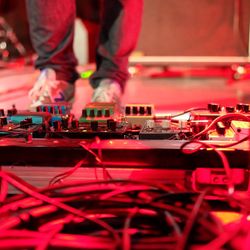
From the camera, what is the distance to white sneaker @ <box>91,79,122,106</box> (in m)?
1.23

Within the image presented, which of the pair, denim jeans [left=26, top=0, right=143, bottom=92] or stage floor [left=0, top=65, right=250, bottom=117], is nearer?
denim jeans [left=26, top=0, right=143, bottom=92]

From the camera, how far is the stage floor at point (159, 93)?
159cm

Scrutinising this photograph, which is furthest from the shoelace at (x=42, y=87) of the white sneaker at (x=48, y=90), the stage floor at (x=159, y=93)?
the stage floor at (x=159, y=93)

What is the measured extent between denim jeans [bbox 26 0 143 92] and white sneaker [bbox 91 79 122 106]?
55mm

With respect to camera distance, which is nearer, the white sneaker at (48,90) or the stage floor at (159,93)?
the white sneaker at (48,90)

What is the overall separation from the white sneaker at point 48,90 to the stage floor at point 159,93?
0.07m

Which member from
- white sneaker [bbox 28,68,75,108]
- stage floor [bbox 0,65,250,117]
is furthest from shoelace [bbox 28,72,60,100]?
stage floor [bbox 0,65,250,117]

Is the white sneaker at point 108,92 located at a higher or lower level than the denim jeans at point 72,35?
lower

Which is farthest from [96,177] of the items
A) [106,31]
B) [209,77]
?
[209,77]

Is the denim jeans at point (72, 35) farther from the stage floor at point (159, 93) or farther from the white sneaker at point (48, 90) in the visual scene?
the stage floor at point (159, 93)

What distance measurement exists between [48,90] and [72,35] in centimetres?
24

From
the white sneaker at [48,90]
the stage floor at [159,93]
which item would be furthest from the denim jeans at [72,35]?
the stage floor at [159,93]

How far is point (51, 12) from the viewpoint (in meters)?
1.26

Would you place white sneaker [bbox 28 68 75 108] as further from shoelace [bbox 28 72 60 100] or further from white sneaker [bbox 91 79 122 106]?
white sneaker [bbox 91 79 122 106]
